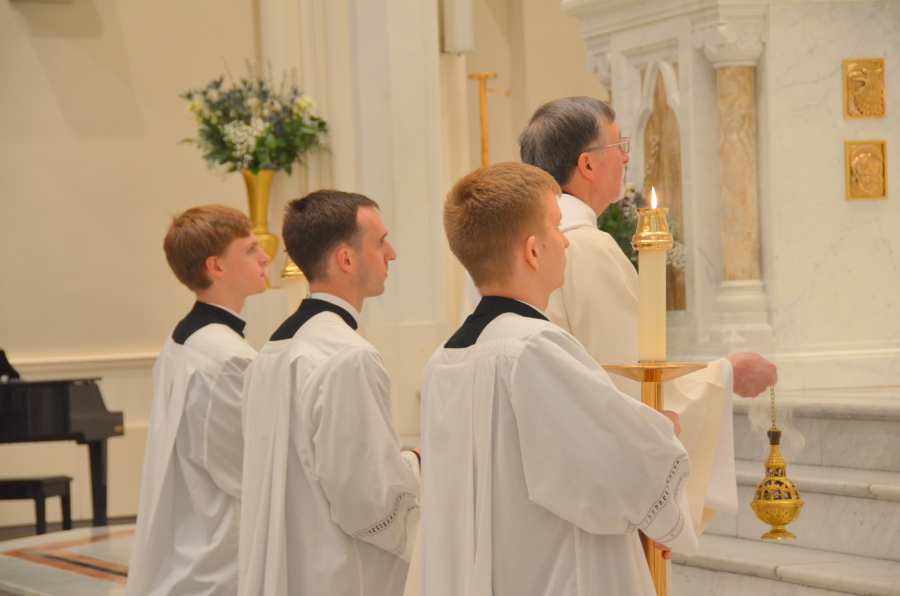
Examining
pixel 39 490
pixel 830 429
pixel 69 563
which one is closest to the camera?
pixel 830 429

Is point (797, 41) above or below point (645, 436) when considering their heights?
above

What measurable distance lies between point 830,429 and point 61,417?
4.83 meters

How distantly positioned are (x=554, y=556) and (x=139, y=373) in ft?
25.0

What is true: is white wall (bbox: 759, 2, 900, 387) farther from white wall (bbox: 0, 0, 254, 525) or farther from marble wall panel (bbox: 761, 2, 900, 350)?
white wall (bbox: 0, 0, 254, 525)

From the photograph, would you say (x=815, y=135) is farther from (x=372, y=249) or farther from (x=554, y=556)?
(x=554, y=556)

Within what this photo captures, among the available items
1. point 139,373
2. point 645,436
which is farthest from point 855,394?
point 139,373

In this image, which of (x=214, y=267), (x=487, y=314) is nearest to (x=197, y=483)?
(x=214, y=267)

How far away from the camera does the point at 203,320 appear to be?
11.3 ft

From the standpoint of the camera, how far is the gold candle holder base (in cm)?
195

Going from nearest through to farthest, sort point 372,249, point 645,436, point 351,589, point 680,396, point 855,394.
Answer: point 645,436, point 680,396, point 351,589, point 372,249, point 855,394

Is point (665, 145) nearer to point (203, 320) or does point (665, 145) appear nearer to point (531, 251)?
point (203, 320)

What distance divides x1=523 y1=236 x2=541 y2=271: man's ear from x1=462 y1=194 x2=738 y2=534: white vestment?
1.68ft

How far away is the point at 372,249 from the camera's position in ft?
9.66

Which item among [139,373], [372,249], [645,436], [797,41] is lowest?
[139,373]
